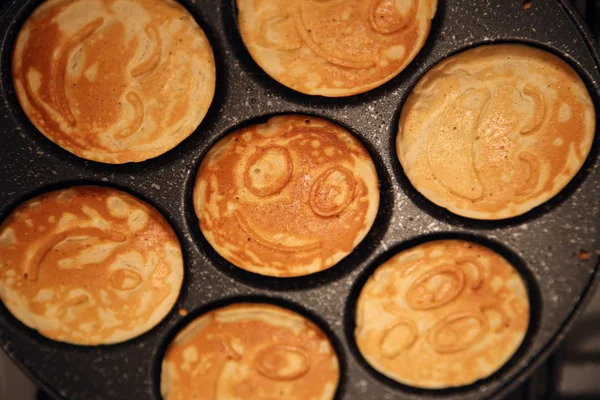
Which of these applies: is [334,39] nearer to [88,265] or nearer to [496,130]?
[496,130]

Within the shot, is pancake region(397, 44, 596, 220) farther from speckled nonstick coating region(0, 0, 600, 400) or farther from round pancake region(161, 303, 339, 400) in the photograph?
round pancake region(161, 303, 339, 400)

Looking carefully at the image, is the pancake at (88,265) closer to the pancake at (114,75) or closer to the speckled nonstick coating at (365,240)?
the speckled nonstick coating at (365,240)

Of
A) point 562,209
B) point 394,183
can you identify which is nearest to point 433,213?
point 394,183

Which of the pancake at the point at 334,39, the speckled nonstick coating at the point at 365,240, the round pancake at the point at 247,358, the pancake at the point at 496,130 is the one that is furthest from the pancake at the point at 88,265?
the pancake at the point at 496,130

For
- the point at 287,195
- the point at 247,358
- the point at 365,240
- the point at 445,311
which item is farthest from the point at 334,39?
the point at 247,358

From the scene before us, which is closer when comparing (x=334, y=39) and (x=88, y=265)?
(x=334, y=39)

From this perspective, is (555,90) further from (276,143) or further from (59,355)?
(59,355)

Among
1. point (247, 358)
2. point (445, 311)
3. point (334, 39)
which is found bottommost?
point (247, 358)
